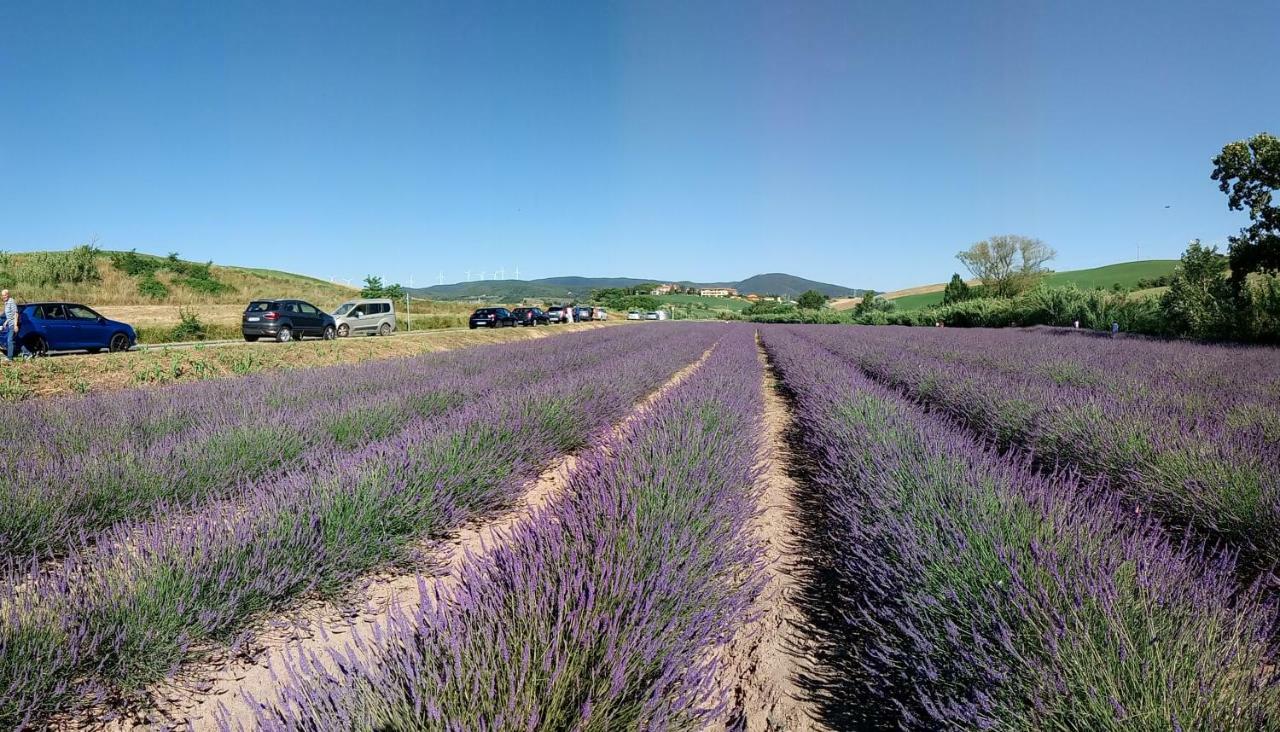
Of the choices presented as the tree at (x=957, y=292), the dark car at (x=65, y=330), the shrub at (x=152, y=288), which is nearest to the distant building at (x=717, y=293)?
the tree at (x=957, y=292)

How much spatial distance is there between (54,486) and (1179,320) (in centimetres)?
2326

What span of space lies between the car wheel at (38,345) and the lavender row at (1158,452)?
16.4 meters

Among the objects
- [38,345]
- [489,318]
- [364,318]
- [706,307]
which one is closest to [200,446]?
[38,345]

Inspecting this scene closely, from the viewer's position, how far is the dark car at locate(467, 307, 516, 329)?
1120 inches

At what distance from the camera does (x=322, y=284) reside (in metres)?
56.6

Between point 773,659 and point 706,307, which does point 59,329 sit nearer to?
point 773,659

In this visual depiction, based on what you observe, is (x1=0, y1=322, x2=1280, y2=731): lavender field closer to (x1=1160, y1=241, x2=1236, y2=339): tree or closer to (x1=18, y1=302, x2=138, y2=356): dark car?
(x1=18, y1=302, x2=138, y2=356): dark car

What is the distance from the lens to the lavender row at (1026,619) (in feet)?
4.25

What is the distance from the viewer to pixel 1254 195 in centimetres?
1477

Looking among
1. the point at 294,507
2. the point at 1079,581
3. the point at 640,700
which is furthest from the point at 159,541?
the point at 1079,581

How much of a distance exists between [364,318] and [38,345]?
9889 millimetres

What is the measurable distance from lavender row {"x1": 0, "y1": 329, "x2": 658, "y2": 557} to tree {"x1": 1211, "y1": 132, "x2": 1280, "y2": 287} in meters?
20.3

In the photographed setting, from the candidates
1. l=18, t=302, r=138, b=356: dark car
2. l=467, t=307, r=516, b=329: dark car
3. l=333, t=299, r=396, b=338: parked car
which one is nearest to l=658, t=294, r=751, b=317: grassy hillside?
l=467, t=307, r=516, b=329: dark car

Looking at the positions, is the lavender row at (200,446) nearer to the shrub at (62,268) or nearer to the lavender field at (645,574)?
the lavender field at (645,574)
